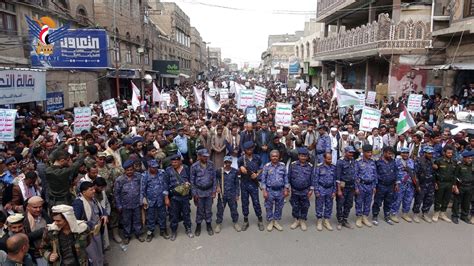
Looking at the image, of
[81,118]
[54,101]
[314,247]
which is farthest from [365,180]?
[54,101]

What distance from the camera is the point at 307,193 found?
599cm

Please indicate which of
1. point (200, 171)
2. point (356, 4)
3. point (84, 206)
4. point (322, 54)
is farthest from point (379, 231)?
point (322, 54)

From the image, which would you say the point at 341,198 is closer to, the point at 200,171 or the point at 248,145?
the point at 248,145

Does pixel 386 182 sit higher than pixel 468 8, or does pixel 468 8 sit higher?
pixel 468 8

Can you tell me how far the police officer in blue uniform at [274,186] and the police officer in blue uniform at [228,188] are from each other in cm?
50

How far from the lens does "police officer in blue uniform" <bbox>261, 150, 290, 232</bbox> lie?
19.4ft

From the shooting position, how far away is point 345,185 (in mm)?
6105

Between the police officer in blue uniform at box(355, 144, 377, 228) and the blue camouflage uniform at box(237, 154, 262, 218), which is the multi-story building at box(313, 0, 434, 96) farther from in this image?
the blue camouflage uniform at box(237, 154, 262, 218)

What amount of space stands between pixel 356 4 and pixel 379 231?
19303 millimetres

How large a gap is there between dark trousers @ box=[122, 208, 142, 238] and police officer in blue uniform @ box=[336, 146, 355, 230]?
11.3ft

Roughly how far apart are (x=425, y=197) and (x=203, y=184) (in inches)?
167

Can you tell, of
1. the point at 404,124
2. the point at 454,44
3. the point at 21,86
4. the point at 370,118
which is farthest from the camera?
the point at 454,44

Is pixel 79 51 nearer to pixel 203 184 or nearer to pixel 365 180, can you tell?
pixel 203 184

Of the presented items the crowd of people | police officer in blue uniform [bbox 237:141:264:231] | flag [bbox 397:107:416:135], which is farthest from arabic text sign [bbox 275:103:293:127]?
police officer in blue uniform [bbox 237:141:264:231]
